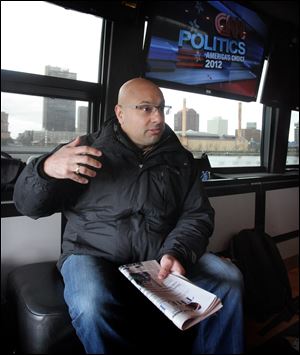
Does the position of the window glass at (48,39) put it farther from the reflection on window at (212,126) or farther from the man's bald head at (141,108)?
the reflection on window at (212,126)

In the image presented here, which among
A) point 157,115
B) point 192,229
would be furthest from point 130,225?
point 157,115

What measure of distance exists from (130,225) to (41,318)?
440 millimetres

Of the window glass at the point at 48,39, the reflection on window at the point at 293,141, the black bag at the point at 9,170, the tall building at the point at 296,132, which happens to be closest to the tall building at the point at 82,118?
the window glass at the point at 48,39

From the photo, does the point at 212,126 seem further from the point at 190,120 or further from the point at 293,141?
the point at 293,141

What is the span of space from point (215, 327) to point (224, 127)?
753 millimetres

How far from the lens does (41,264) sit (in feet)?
4.38

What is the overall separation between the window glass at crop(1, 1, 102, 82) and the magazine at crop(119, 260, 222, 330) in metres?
0.69

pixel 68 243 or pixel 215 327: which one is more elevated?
pixel 68 243

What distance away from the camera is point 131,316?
0.99 m

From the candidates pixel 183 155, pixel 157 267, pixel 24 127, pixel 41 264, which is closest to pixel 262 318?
pixel 157 267

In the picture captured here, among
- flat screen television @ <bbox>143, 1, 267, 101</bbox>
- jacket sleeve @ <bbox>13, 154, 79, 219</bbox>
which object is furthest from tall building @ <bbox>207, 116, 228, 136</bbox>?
jacket sleeve @ <bbox>13, 154, 79, 219</bbox>

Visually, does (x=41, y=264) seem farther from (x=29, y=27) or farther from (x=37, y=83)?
(x=29, y=27)

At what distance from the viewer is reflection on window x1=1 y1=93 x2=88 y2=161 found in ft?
2.85

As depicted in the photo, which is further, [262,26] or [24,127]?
[262,26]
